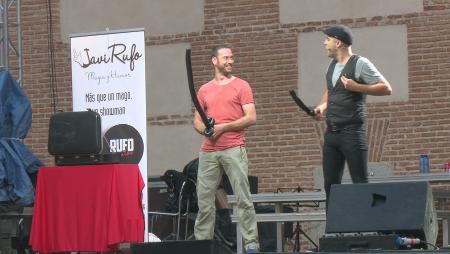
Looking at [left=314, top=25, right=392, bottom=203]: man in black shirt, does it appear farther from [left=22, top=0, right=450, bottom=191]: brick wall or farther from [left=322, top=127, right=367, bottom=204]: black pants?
[left=22, top=0, right=450, bottom=191]: brick wall

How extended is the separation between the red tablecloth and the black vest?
1.96 metres

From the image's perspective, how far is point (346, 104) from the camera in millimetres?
8016

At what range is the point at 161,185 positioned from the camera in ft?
41.5

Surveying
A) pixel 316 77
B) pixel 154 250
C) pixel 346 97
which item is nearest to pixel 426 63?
pixel 316 77

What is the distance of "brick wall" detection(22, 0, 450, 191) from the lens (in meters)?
13.2

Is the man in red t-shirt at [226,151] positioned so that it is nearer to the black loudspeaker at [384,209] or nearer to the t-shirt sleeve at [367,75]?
the t-shirt sleeve at [367,75]

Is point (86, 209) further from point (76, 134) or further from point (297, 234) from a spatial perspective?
point (297, 234)

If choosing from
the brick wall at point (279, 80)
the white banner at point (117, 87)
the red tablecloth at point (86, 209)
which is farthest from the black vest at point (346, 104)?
the brick wall at point (279, 80)

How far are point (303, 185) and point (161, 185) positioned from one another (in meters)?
2.06

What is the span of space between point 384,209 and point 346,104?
1.25 meters

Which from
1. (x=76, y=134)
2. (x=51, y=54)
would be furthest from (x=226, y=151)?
(x=51, y=54)

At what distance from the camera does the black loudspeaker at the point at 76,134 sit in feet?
30.1

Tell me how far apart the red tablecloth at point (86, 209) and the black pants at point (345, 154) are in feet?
6.15

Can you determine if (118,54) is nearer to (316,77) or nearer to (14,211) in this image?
(14,211)
